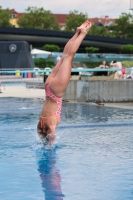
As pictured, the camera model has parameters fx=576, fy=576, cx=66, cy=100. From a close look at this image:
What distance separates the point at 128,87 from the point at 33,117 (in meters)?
5.13

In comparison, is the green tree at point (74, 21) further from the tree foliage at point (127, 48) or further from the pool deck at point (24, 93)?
the pool deck at point (24, 93)

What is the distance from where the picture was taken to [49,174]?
7047mm

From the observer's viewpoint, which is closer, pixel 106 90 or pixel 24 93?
pixel 106 90

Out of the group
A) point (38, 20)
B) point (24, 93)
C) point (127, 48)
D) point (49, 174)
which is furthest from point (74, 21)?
point (49, 174)

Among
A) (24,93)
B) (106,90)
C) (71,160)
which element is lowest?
(24,93)

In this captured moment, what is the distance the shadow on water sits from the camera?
6.04m

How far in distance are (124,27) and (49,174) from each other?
366ft

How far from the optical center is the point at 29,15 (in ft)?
403

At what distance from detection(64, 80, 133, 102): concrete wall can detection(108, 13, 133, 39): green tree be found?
3904 inches

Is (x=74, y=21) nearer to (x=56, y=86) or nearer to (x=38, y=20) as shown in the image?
(x=38, y=20)

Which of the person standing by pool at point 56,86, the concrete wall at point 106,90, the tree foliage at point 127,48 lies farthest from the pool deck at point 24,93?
the tree foliage at point 127,48

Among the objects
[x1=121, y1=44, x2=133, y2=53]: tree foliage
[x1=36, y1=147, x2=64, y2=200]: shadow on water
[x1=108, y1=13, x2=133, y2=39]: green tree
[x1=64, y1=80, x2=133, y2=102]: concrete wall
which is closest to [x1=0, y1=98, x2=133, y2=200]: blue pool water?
[x1=36, y1=147, x2=64, y2=200]: shadow on water

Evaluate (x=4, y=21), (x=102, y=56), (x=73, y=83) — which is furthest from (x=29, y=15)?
(x=73, y=83)

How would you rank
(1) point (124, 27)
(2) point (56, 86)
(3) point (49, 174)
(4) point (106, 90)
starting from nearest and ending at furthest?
(3) point (49, 174) < (2) point (56, 86) < (4) point (106, 90) < (1) point (124, 27)
